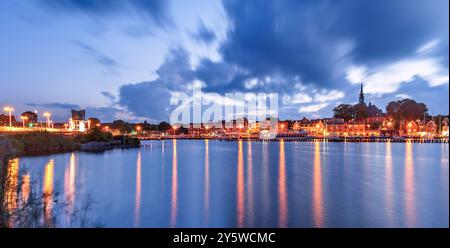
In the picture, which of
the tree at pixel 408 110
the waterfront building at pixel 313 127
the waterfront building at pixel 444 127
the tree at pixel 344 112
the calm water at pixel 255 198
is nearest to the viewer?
the calm water at pixel 255 198

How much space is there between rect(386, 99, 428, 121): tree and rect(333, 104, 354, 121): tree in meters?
23.5

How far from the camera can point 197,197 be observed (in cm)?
2034

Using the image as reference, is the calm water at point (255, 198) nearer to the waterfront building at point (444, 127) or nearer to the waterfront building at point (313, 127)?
the waterfront building at point (444, 127)

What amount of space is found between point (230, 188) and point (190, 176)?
8.06 meters

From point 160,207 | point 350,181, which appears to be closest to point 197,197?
point 160,207

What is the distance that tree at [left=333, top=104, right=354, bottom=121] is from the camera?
15012 cm

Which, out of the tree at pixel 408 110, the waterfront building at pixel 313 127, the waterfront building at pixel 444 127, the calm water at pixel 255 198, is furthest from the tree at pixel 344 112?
the calm water at pixel 255 198

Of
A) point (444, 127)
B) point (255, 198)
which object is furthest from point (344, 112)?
point (255, 198)

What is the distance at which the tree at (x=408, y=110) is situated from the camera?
387 feet

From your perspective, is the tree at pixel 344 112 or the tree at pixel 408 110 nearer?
the tree at pixel 408 110

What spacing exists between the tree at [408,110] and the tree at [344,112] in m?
23.5

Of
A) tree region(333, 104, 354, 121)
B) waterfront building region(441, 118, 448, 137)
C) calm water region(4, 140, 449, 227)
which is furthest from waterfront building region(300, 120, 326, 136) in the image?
calm water region(4, 140, 449, 227)
